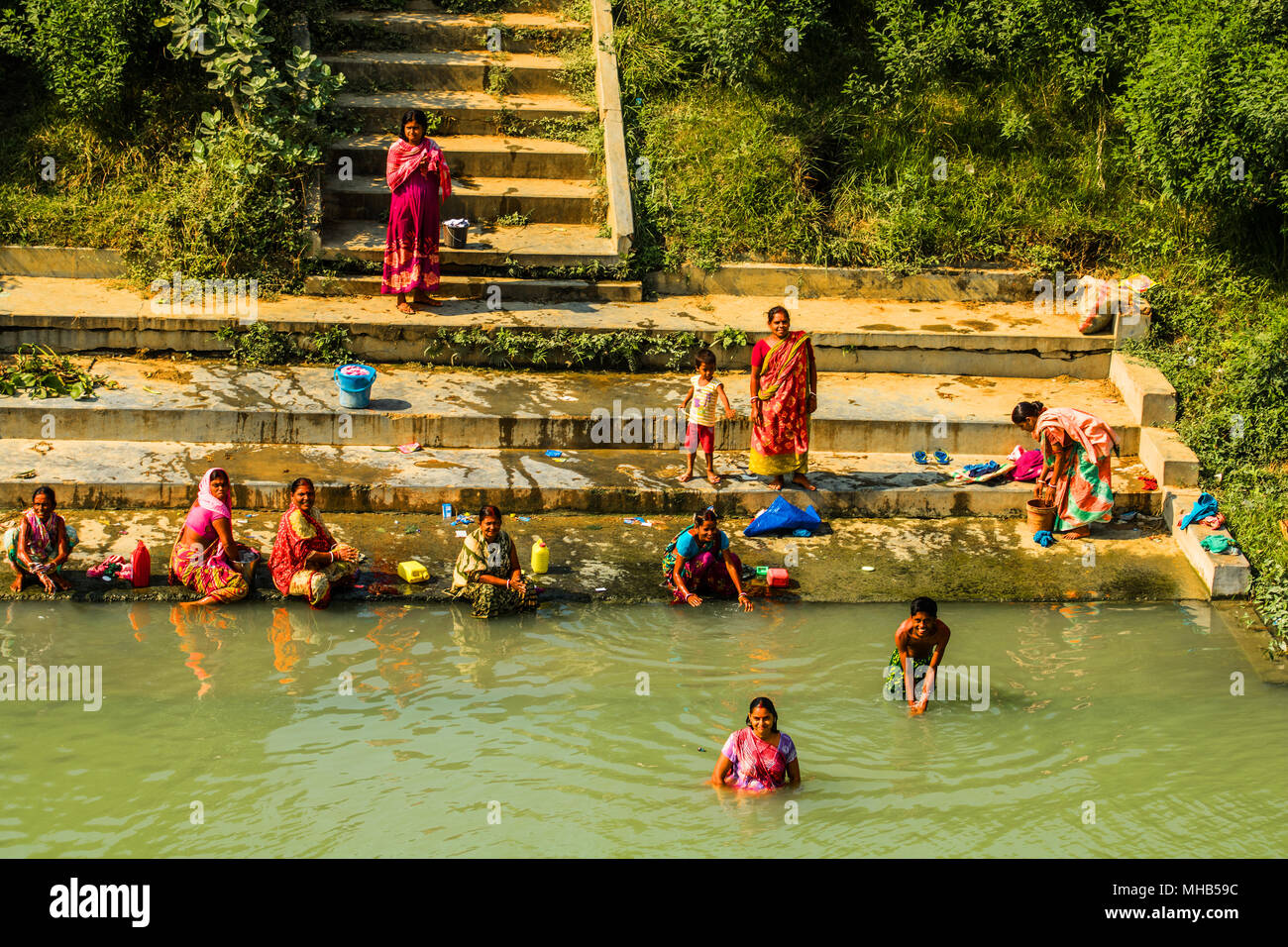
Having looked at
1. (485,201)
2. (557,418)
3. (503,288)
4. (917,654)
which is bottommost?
(917,654)

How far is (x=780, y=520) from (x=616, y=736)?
2845mm

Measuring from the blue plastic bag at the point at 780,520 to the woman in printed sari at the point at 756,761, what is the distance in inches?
117

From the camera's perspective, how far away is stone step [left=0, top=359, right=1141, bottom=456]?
11219 millimetres

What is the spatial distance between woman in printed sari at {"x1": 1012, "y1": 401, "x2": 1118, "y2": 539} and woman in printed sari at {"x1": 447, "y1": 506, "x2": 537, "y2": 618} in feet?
12.8

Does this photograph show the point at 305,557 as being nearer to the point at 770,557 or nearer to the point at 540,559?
the point at 540,559

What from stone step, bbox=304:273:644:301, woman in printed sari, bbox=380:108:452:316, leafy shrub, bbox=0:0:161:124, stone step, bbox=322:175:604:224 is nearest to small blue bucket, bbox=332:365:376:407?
woman in printed sari, bbox=380:108:452:316

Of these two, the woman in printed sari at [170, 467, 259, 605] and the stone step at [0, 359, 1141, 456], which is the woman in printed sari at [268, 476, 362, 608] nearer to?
the woman in printed sari at [170, 467, 259, 605]

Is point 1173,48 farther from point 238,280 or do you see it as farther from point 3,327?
point 3,327

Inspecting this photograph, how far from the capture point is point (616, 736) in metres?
8.43

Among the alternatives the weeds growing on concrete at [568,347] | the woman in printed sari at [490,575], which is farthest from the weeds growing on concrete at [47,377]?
the woman in printed sari at [490,575]

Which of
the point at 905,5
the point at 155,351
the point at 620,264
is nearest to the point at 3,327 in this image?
the point at 155,351

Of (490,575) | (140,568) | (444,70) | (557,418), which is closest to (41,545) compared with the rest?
(140,568)

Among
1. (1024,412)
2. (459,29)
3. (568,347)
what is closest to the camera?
(1024,412)

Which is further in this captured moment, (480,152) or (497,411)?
(480,152)
